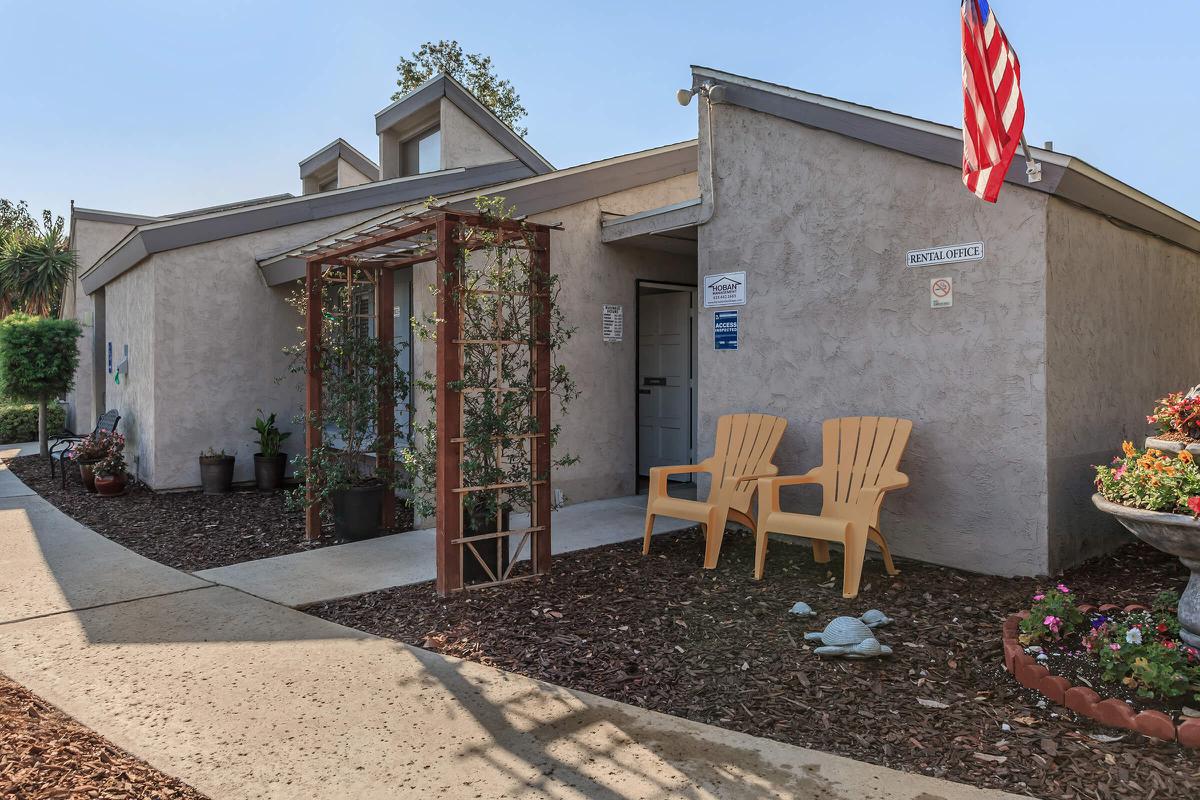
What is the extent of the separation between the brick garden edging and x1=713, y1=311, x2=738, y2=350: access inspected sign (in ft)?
9.93

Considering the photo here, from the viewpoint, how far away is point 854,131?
16.4 ft

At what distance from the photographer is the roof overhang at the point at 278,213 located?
7.96 m

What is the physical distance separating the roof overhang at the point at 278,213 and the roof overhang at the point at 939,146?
4.40 metres

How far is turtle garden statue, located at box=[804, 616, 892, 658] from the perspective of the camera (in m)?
3.31

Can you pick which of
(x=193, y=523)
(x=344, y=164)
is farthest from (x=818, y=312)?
(x=344, y=164)

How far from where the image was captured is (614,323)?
23.7 feet

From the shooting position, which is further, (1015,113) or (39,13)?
(39,13)

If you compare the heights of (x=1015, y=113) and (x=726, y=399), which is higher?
(x=1015, y=113)

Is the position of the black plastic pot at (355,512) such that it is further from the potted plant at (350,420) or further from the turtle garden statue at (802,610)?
the turtle garden statue at (802,610)

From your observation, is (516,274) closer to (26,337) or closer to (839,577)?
(839,577)

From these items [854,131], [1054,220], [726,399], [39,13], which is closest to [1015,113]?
[1054,220]

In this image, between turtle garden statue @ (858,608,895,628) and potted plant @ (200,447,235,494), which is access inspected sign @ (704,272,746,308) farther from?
potted plant @ (200,447,235,494)

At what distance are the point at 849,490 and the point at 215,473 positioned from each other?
6.60 meters

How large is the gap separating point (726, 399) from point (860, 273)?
1413mm
